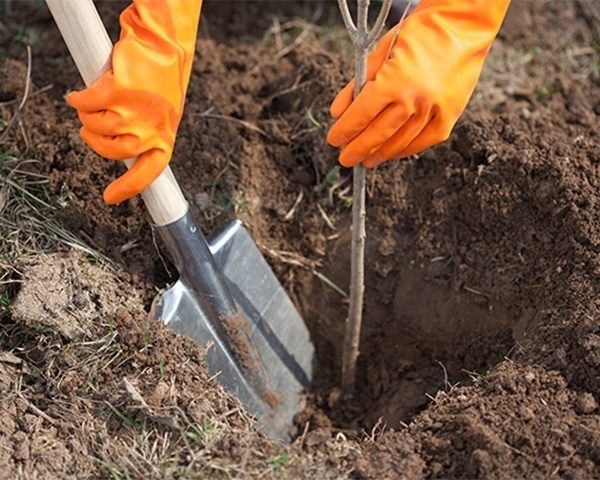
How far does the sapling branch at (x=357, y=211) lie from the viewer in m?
1.93

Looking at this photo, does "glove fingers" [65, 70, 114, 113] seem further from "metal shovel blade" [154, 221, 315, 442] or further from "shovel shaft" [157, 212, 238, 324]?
"metal shovel blade" [154, 221, 315, 442]

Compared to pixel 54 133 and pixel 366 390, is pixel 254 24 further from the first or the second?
pixel 366 390

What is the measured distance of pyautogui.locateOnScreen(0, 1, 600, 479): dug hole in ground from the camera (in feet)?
6.59

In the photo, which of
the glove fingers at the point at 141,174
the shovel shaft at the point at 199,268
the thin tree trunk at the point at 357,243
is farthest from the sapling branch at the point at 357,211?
the glove fingers at the point at 141,174

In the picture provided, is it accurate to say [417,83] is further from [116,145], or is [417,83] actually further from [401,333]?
[401,333]

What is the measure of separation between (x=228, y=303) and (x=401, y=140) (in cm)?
68

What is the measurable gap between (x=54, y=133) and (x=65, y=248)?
420mm

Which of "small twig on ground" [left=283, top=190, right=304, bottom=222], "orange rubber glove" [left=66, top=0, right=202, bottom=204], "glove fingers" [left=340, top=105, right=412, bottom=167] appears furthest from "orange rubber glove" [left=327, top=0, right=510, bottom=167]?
"small twig on ground" [left=283, top=190, right=304, bottom=222]

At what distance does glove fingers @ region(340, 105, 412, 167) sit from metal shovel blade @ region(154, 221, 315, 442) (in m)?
0.51

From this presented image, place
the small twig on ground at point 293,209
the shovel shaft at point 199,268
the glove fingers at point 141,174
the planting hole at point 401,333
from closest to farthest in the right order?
the glove fingers at point 141,174, the shovel shaft at point 199,268, the planting hole at point 401,333, the small twig on ground at point 293,209

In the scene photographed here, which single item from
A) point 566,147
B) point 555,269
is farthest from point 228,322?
point 566,147

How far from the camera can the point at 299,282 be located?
2.78 m

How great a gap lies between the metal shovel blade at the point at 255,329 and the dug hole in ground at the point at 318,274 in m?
0.09

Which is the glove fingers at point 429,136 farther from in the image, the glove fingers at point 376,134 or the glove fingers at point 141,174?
the glove fingers at point 141,174
